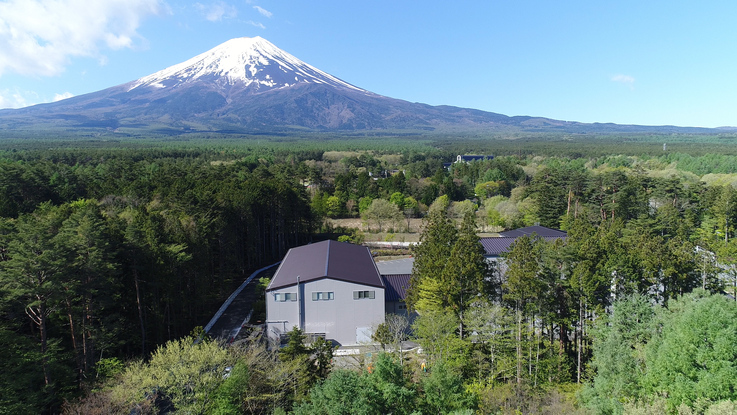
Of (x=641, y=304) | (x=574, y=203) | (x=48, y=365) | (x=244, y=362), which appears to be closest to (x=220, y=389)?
(x=244, y=362)

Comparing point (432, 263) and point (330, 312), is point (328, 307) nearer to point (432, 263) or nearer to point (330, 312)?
point (330, 312)

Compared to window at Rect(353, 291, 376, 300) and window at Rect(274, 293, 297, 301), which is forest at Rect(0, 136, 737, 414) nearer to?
window at Rect(353, 291, 376, 300)

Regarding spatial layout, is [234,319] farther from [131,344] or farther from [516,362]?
[516,362]

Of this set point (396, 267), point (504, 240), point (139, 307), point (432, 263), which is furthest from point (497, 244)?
point (139, 307)

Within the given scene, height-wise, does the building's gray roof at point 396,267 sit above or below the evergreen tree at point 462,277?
below

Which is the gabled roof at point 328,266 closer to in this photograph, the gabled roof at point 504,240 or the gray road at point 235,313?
the gray road at point 235,313

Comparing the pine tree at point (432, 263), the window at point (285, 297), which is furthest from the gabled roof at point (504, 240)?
the window at point (285, 297)
